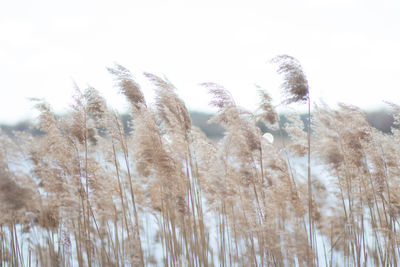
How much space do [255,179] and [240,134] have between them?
1.72 feet

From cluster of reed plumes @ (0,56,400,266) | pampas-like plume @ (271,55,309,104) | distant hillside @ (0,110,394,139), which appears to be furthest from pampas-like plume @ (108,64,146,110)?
pampas-like plume @ (271,55,309,104)

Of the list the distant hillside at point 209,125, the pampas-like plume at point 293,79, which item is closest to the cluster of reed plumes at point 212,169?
the pampas-like plume at point 293,79

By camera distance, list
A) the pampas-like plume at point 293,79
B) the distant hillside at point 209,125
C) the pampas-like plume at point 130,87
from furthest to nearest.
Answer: the distant hillside at point 209,125 < the pampas-like plume at point 130,87 < the pampas-like plume at point 293,79

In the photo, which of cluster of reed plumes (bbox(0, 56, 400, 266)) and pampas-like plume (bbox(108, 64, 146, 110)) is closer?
cluster of reed plumes (bbox(0, 56, 400, 266))

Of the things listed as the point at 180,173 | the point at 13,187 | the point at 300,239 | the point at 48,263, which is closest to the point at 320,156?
the point at 300,239

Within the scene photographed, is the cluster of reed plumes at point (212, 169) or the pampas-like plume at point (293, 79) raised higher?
the pampas-like plume at point (293, 79)

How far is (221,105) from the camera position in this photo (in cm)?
328

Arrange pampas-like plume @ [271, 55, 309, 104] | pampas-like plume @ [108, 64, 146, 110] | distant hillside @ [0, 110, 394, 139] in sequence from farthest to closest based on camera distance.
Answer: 1. distant hillside @ [0, 110, 394, 139]
2. pampas-like plume @ [108, 64, 146, 110]
3. pampas-like plume @ [271, 55, 309, 104]

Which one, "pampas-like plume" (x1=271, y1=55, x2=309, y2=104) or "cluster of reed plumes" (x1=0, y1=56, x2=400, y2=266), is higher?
"pampas-like plume" (x1=271, y1=55, x2=309, y2=104)

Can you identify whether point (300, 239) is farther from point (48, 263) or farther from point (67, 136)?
point (48, 263)

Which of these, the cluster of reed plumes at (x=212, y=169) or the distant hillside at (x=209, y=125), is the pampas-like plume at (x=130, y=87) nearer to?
the cluster of reed plumes at (x=212, y=169)

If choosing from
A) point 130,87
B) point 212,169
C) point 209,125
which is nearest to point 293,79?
point 212,169

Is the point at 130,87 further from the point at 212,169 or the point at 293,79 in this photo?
the point at 293,79

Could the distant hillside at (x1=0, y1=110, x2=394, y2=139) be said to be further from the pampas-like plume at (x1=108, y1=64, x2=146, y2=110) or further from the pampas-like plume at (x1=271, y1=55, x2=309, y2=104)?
the pampas-like plume at (x1=271, y1=55, x2=309, y2=104)
